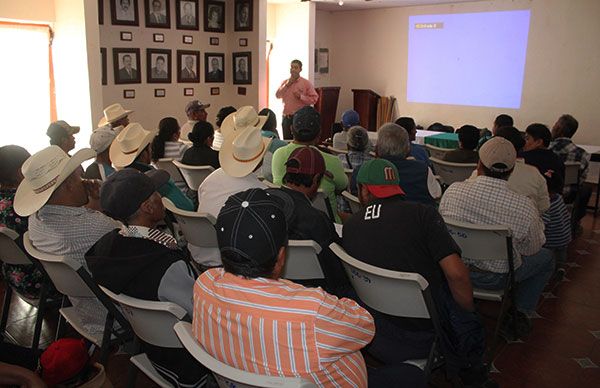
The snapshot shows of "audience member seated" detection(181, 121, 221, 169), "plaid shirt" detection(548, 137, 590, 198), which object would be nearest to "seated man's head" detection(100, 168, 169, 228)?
"audience member seated" detection(181, 121, 221, 169)

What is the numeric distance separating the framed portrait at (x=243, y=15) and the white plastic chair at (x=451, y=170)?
15.7ft

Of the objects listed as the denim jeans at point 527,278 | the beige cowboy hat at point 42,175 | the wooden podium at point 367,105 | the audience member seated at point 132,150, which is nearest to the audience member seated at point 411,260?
the denim jeans at point 527,278

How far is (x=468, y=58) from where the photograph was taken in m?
9.02

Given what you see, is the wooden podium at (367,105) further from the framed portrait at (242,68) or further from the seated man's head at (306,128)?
the seated man's head at (306,128)

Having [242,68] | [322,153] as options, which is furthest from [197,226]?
[242,68]

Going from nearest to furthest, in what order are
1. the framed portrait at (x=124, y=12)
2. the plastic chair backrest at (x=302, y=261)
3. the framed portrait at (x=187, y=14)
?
the plastic chair backrest at (x=302, y=261), the framed portrait at (x=124, y=12), the framed portrait at (x=187, y=14)

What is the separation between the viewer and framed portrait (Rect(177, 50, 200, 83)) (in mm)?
7855

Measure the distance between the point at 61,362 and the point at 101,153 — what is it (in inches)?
84.6

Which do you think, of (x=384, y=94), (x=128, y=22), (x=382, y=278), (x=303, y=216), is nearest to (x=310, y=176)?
(x=303, y=216)

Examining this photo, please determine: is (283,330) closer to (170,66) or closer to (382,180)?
(382,180)

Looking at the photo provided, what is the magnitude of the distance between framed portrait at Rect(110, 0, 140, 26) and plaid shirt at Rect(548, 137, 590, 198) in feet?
18.7

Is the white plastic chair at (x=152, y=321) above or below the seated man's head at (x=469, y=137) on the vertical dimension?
below

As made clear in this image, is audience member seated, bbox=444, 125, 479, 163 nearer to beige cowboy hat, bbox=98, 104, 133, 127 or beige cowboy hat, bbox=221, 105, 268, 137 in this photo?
beige cowboy hat, bbox=221, 105, 268, 137

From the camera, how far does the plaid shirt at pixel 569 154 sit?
4.82 meters
